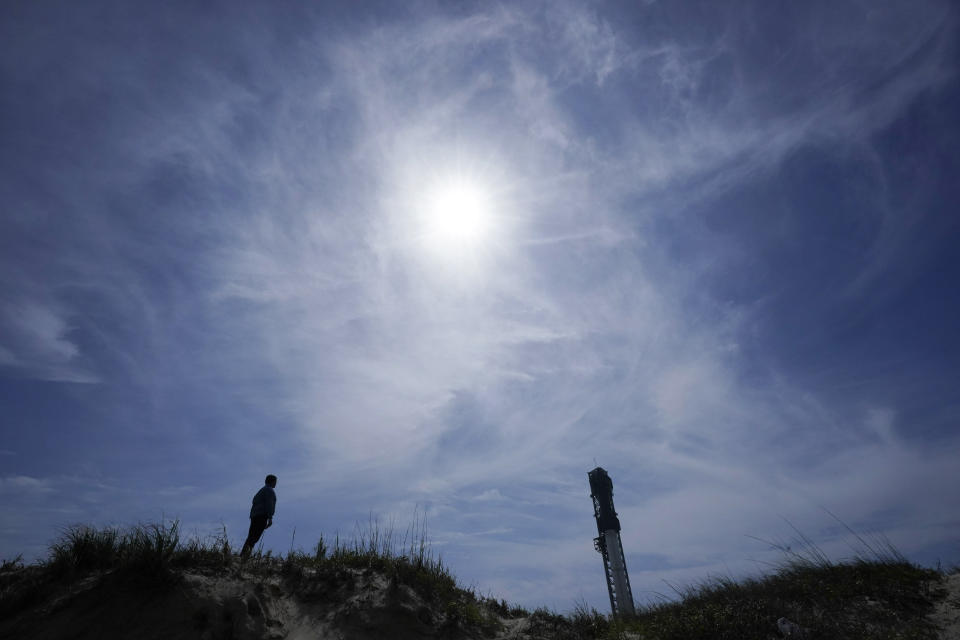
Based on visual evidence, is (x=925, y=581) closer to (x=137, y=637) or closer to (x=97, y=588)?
(x=137, y=637)

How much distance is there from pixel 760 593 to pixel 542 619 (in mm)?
4573

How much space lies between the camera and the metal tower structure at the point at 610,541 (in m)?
18.5

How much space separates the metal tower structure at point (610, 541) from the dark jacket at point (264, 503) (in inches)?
526

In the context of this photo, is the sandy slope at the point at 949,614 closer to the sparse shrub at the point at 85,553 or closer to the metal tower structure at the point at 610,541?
the metal tower structure at the point at 610,541

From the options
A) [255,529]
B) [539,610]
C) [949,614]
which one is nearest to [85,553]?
[255,529]

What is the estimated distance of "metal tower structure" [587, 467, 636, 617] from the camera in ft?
60.8

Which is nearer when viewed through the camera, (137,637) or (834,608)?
(137,637)

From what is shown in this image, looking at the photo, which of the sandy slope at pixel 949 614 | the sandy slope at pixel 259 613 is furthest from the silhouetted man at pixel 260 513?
the sandy slope at pixel 949 614

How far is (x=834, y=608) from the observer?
9070 mm

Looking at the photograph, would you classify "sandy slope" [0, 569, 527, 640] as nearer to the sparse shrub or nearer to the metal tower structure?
the sparse shrub

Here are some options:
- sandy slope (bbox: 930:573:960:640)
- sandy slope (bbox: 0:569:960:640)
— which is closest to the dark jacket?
sandy slope (bbox: 0:569:960:640)

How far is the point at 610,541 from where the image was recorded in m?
19.2

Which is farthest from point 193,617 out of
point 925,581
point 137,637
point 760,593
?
point 925,581

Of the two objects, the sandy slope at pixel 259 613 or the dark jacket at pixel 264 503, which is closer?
the sandy slope at pixel 259 613
